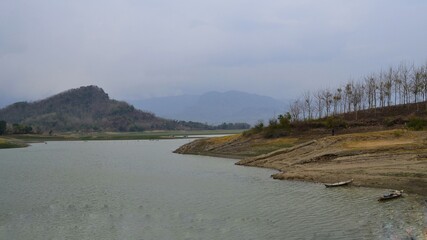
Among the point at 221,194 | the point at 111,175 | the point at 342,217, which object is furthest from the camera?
the point at 111,175

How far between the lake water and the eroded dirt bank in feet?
8.57

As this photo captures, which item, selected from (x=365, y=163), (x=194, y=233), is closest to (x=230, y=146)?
(x=365, y=163)

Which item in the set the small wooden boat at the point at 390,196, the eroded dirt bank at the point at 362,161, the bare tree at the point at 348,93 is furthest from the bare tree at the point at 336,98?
the small wooden boat at the point at 390,196

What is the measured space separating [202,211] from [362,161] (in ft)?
70.7

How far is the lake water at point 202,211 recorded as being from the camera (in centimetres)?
2103

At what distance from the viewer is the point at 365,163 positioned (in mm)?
41000

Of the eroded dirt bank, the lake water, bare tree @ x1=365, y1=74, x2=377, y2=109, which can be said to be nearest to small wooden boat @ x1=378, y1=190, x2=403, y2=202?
the lake water

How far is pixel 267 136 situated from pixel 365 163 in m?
33.2

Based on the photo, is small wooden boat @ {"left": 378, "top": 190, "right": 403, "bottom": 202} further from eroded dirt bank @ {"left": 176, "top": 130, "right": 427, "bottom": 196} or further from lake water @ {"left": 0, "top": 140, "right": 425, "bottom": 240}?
eroded dirt bank @ {"left": 176, "top": 130, "right": 427, "bottom": 196}

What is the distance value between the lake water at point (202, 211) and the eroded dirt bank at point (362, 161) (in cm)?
261

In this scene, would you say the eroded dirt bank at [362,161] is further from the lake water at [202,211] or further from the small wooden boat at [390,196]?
the lake water at [202,211]

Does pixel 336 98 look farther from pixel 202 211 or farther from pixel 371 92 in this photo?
pixel 202 211

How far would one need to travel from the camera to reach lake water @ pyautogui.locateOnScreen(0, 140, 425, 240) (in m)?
21.0

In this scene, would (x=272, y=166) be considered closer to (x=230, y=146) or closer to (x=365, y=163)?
(x=365, y=163)
